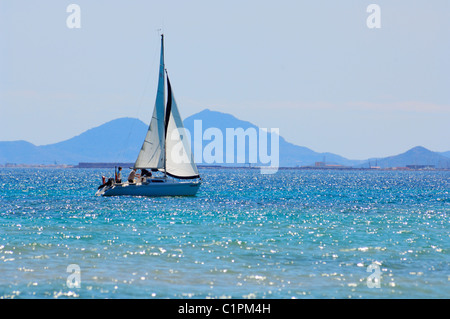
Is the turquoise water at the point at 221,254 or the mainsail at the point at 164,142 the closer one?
the turquoise water at the point at 221,254

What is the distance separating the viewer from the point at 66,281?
21.8 meters

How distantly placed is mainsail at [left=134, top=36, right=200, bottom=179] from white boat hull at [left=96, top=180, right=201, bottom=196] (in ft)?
3.51

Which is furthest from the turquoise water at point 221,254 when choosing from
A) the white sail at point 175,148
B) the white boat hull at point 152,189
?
the white sail at point 175,148

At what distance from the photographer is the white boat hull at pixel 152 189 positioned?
65375 mm

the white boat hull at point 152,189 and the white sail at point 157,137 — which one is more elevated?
the white sail at point 157,137

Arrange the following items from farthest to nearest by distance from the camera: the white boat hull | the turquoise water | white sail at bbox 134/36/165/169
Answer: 1. white sail at bbox 134/36/165/169
2. the white boat hull
3. the turquoise water

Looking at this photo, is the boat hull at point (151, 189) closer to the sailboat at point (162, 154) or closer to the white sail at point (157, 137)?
the sailboat at point (162, 154)

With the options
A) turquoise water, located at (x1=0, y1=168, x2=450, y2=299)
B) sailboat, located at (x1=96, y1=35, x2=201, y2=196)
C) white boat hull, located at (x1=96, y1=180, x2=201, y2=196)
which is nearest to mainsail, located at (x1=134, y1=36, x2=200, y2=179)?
sailboat, located at (x1=96, y1=35, x2=201, y2=196)

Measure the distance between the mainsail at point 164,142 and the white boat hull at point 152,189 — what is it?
3.51 ft

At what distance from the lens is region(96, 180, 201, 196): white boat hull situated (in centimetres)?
6538

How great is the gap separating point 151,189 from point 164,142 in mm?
4907

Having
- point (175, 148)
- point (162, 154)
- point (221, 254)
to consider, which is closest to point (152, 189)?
point (162, 154)

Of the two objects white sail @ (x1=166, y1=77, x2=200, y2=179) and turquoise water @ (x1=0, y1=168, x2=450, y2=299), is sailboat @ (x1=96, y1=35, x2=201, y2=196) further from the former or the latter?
turquoise water @ (x1=0, y1=168, x2=450, y2=299)
